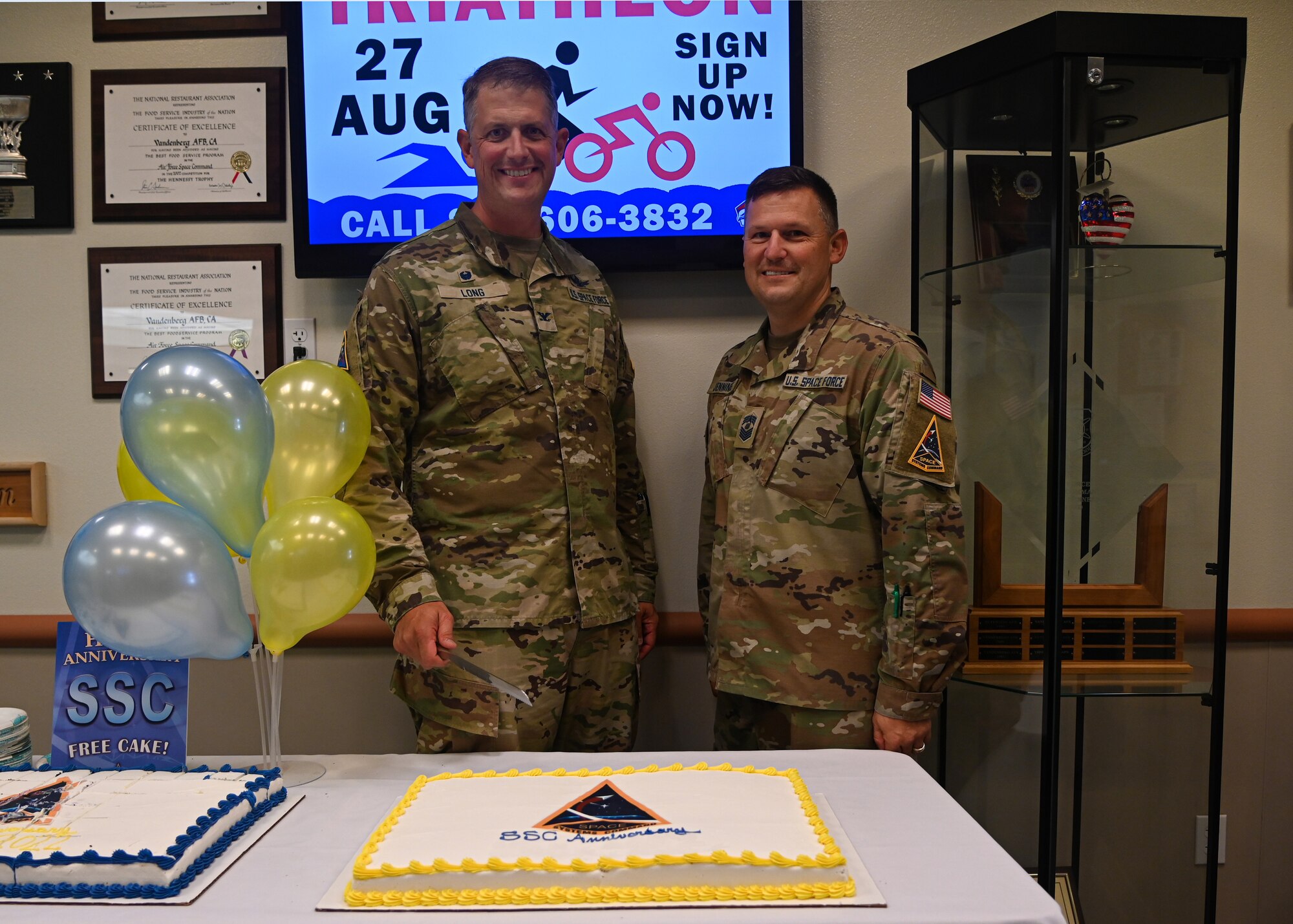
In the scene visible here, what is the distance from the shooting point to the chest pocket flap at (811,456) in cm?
158

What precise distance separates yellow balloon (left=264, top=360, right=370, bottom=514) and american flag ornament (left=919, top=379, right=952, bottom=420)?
0.98 meters

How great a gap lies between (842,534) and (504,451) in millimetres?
667

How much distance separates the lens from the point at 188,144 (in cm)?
204

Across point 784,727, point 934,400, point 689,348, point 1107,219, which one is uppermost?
point 1107,219

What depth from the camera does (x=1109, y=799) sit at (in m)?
1.85

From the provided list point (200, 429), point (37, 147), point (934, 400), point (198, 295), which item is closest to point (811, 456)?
point (934, 400)

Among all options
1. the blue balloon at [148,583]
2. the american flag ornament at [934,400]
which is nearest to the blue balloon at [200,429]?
the blue balloon at [148,583]

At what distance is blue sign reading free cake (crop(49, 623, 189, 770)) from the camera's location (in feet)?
3.60

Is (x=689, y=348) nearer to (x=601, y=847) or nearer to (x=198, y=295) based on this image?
(x=198, y=295)

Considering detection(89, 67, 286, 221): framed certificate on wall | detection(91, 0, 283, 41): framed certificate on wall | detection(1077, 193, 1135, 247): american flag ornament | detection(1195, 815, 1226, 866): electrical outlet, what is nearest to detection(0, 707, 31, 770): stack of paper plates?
detection(89, 67, 286, 221): framed certificate on wall

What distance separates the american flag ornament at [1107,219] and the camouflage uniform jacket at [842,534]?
48cm

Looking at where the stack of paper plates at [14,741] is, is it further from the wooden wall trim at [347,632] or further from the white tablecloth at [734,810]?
the wooden wall trim at [347,632]

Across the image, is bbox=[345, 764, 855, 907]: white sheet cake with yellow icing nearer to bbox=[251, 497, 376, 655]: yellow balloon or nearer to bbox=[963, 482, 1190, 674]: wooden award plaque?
bbox=[251, 497, 376, 655]: yellow balloon

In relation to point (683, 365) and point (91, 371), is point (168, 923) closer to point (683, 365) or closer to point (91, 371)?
point (683, 365)
